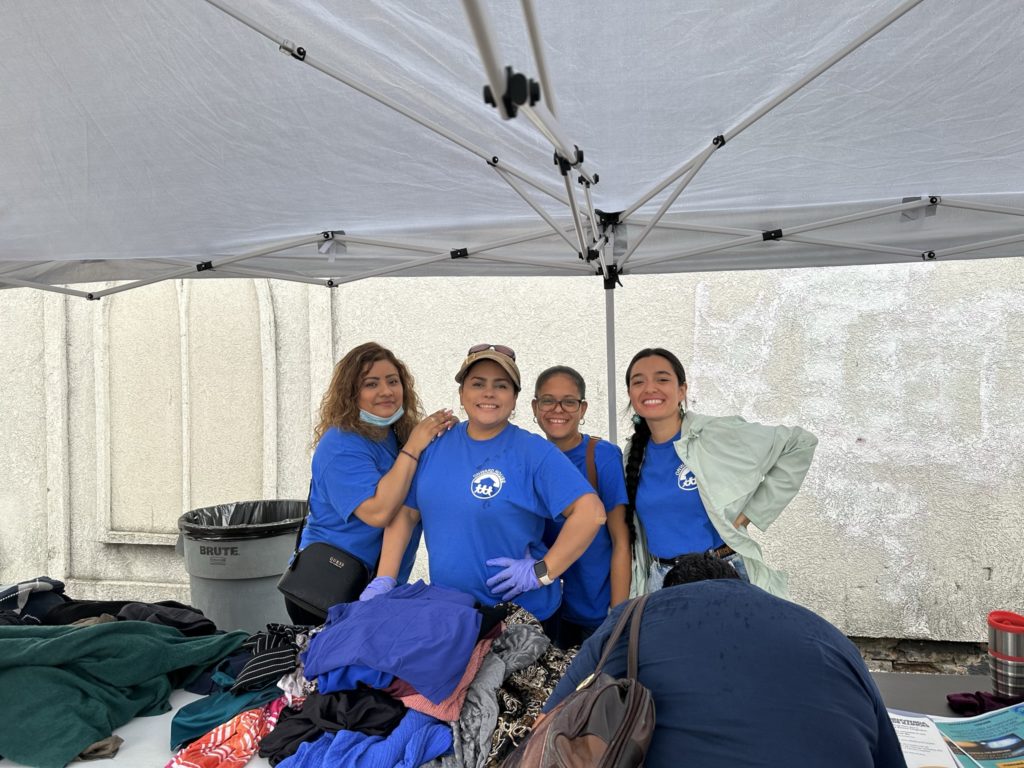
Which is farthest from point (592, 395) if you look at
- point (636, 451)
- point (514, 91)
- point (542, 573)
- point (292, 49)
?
point (514, 91)

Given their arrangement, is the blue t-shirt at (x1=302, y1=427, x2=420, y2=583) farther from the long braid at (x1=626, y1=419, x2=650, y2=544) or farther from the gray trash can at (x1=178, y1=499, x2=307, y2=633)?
the gray trash can at (x1=178, y1=499, x2=307, y2=633)

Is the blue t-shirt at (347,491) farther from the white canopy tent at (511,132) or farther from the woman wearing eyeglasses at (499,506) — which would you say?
the white canopy tent at (511,132)

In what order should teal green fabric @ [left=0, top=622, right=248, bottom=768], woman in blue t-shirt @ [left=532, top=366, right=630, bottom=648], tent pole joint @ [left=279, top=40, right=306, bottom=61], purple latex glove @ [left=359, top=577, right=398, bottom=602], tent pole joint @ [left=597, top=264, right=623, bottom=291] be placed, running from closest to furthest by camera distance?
tent pole joint @ [left=279, top=40, right=306, bottom=61]
teal green fabric @ [left=0, top=622, right=248, bottom=768]
purple latex glove @ [left=359, top=577, right=398, bottom=602]
woman in blue t-shirt @ [left=532, top=366, right=630, bottom=648]
tent pole joint @ [left=597, top=264, right=623, bottom=291]

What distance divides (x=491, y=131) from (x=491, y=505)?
3.44 ft

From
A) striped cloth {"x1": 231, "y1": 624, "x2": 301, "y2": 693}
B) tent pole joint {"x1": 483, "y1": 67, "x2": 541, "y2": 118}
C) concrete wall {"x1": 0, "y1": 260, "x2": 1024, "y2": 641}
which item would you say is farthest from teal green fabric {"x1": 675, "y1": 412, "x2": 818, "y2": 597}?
concrete wall {"x1": 0, "y1": 260, "x2": 1024, "y2": 641}

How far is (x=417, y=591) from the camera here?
2066 millimetres

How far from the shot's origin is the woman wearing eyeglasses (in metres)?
2.12

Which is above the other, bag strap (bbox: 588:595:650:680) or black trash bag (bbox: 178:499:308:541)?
bag strap (bbox: 588:595:650:680)

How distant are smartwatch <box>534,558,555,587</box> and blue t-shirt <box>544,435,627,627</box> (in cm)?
38

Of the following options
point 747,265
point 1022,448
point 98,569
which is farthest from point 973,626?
point 98,569

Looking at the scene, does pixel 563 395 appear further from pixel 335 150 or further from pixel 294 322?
pixel 294 322

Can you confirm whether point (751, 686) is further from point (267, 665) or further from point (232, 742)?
point (267, 665)

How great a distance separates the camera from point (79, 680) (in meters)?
2.02

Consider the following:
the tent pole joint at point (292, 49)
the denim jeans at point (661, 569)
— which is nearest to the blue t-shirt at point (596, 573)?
the denim jeans at point (661, 569)
